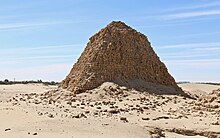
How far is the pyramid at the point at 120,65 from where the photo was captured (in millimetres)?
21031

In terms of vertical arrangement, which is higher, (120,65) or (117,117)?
(120,65)

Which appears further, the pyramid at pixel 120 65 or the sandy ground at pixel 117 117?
the pyramid at pixel 120 65

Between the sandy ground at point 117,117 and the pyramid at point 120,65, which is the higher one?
the pyramid at point 120,65

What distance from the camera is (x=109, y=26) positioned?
23438mm

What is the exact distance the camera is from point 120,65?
21719 millimetres

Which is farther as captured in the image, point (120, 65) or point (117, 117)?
point (120, 65)

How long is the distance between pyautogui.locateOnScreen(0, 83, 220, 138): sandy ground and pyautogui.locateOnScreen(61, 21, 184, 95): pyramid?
0.94 metres

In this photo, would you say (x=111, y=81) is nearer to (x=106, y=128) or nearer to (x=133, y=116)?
(x=133, y=116)

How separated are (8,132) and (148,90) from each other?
11295mm

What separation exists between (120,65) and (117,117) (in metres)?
8.01

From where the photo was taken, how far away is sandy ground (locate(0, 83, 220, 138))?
1072cm

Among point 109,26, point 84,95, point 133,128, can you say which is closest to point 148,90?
point 84,95

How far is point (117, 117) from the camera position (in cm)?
1391

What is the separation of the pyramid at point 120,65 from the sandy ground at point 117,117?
945 millimetres
